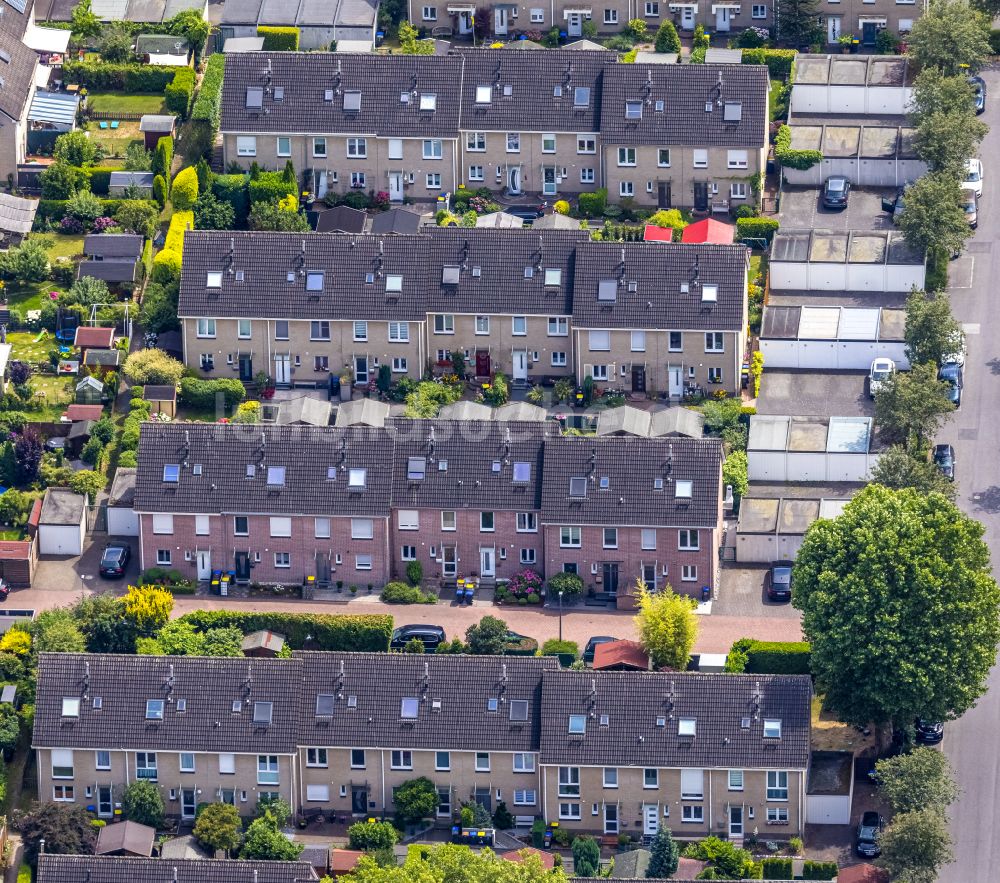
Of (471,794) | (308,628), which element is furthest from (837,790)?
(308,628)

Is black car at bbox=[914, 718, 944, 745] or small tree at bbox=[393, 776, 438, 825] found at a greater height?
black car at bbox=[914, 718, 944, 745]

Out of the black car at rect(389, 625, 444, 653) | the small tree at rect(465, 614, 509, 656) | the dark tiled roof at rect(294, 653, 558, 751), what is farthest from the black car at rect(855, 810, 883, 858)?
the black car at rect(389, 625, 444, 653)

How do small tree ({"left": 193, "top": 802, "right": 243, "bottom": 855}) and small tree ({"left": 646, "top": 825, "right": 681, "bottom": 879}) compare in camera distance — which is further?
small tree ({"left": 193, "top": 802, "right": 243, "bottom": 855})

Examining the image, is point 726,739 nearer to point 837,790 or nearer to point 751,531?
point 837,790

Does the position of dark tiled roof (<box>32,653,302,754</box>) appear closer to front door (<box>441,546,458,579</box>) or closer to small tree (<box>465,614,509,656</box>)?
small tree (<box>465,614,509,656</box>)

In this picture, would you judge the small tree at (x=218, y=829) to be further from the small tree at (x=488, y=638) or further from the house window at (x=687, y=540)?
the house window at (x=687, y=540)

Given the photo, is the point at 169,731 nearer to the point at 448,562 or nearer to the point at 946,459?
the point at 448,562

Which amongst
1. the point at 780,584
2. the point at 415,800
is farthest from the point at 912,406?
the point at 415,800
